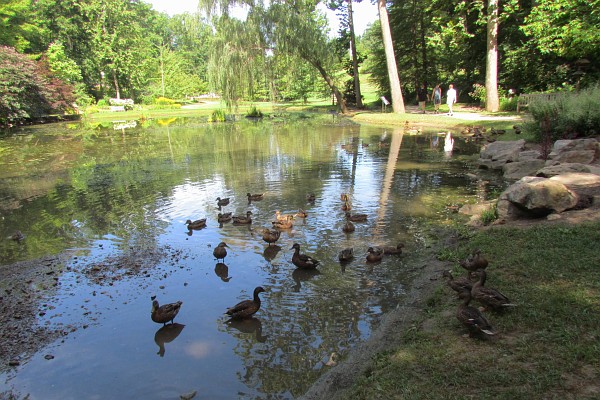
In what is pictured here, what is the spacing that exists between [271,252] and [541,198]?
225 inches

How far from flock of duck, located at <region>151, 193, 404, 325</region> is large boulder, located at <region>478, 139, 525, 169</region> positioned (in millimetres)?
6649

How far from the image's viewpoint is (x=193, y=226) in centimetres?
1106

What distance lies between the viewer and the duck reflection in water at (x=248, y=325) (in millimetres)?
6416

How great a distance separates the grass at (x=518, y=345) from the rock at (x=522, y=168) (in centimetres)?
740

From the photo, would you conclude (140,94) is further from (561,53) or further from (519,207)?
(519,207)

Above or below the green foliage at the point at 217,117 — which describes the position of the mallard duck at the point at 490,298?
below

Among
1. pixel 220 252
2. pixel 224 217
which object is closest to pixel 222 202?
pixel 224 217

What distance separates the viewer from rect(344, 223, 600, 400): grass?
4.06 meters

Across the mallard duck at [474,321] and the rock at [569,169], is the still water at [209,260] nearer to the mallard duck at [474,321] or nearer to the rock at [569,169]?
the mallard duck at [474,321]

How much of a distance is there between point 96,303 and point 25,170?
16.6 m

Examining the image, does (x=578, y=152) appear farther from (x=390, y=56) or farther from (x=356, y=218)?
(x=390, y=56)

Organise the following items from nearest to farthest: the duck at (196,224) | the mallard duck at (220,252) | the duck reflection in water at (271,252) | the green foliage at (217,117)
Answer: the mallard duck at (220,252) < the duck reflection in water at (271,252) < the duck at (196,224) < the green foliage at (217,117)

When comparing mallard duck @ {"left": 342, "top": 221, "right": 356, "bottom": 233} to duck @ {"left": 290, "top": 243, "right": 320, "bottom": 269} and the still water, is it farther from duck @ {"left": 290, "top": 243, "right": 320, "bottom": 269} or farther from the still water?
duck @ {"left": 290, "top": 243, "right": 320, "bottom": 269}

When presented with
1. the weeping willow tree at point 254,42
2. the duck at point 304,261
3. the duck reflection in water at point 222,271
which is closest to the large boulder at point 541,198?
the duck at point 304,261
